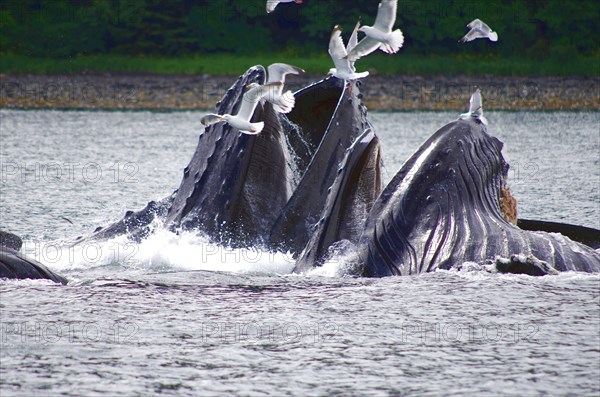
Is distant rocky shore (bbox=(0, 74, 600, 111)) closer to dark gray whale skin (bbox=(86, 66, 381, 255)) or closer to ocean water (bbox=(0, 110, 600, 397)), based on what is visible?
dark gray whale skin (bbox=(86, 66, 381, 255))

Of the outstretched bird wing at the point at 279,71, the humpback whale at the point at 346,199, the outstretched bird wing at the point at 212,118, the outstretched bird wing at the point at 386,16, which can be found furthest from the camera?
the outstretched bird wing at the point at 386,16

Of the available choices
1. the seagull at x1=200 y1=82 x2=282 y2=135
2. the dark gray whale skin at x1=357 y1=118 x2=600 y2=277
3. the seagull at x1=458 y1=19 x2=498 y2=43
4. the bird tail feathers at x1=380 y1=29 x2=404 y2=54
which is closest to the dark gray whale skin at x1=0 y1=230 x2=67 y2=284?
the seagull at x1=200 y1=82 x2=282 y2=135

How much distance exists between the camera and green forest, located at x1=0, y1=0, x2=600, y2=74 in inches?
2574

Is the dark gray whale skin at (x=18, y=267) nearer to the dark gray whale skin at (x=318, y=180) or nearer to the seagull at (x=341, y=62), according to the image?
the dark gray whale skin at (x=318, y=180)

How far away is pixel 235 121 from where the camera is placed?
11.8 m

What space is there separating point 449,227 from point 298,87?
48.0 m

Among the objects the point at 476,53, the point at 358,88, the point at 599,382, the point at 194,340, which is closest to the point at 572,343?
the point at 599,382

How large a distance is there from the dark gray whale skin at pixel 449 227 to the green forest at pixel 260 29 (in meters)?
53.9

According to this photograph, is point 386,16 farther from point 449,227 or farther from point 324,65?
point 324,65

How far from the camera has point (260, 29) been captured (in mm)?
70938

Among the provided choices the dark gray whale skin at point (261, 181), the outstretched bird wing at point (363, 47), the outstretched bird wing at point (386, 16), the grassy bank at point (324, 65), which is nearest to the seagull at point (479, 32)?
the outstretched bird wing at point (386, 16)

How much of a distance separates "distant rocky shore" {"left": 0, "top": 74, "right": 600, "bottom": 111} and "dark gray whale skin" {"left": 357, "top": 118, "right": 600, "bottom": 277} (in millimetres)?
44000

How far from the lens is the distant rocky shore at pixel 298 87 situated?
55.7 meters

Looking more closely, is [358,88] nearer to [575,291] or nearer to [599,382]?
[575,291]
